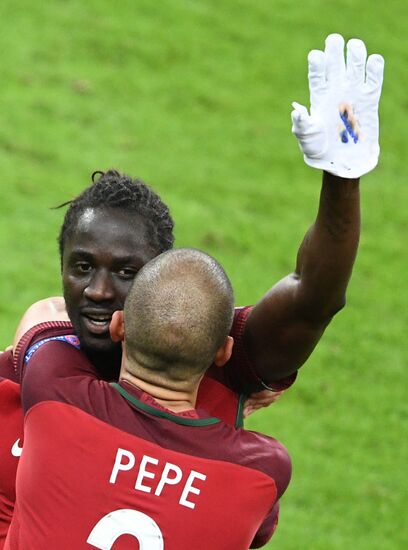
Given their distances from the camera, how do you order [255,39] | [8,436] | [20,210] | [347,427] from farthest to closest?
[255,39] → [20,210] → [347,427] → [8,436]

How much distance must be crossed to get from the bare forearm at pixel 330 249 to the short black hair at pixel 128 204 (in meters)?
0.60

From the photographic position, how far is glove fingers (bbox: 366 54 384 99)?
136 inches

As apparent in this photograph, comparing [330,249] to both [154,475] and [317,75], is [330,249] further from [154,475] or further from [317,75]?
[154,475]

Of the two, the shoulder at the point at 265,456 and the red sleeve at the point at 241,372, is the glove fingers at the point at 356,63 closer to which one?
the red sleeve at the point at 241,372

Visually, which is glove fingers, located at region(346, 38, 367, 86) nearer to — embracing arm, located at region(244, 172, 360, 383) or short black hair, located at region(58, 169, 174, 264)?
embracing arm, located at region(244, 172, 360, 383)

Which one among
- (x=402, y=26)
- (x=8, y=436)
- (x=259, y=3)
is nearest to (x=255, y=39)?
(x=259, y=3)

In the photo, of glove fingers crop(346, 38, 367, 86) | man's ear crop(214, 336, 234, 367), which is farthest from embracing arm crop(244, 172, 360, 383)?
glove fingers crop(346, 38, 367, 86)

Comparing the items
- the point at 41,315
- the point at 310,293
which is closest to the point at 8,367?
the point at 41,315

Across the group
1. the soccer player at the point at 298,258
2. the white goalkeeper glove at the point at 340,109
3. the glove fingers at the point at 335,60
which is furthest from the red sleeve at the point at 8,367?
the glove fingers at the point at 335,60

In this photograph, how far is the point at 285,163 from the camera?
12359mm

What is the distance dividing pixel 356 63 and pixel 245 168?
28.9ft

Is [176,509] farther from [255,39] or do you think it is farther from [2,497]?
[255,39]

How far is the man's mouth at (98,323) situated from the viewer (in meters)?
3.93

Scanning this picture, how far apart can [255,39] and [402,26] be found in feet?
5.89
